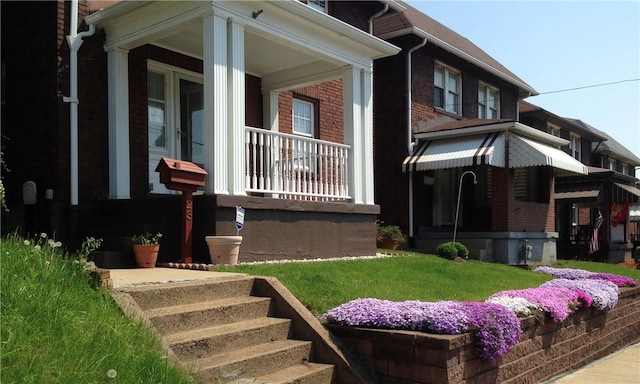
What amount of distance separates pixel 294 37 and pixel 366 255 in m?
3.99

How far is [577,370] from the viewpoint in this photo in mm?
7676

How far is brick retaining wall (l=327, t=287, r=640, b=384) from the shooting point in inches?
199

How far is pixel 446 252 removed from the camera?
12.3m

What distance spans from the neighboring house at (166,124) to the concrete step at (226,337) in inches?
104

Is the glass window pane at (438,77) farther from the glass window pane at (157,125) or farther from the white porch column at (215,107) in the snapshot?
the white porch column at (215,107)

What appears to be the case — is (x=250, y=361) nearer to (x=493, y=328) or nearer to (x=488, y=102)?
(x=493, y=328)

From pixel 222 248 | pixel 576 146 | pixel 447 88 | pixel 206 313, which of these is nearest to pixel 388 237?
pixel 447 88

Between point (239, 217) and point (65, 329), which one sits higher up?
point (239, 217)

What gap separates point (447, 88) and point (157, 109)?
10445 mm

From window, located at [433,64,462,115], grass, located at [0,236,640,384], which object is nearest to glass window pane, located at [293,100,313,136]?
window, located at [433,64,462,115]

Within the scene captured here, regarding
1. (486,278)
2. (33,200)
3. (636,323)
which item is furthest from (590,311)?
(33,200)

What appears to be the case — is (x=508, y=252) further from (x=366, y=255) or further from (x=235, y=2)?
(x=235, y=2)

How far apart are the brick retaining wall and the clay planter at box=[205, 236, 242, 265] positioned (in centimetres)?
234

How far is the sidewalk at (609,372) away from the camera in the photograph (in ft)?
22.9
